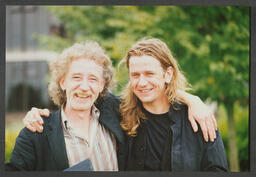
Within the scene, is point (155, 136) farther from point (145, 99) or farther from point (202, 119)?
point (202, 119)

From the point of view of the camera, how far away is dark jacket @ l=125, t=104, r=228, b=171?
9.12 feet

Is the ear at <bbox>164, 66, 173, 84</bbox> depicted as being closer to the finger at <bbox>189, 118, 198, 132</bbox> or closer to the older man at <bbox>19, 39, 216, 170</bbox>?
the older man at <bbox>19, 39, 216, 170</bbox>

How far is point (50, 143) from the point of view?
2711 millimetres

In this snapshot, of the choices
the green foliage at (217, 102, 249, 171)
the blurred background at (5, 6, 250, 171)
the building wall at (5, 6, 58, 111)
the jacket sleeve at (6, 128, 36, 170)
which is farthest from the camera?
the building wall at (5, 6, 58, 111)

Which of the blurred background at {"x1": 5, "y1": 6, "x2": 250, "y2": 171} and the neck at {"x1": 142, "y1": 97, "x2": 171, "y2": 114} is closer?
the neck at {"x1": 142, "y1": 97, "x2": 171, "y2": 114}

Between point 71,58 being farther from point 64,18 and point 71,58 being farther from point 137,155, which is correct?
point 64,18

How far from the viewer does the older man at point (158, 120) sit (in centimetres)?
282

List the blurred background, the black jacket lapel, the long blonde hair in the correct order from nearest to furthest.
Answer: the black jacket lapel, the long blonde hair, the blurred background

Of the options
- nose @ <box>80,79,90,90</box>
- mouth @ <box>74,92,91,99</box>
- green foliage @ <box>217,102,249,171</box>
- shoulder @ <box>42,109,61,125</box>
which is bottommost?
green foliage @ <box>217,102,249,171</box>

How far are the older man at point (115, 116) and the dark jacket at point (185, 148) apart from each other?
84mm

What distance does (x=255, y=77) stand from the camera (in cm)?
309

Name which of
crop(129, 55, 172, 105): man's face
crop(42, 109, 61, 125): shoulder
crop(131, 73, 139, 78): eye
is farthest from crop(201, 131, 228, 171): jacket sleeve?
crop(42, 109, 61, 125): shoulder

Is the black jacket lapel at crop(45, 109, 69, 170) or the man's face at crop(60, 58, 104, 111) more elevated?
the man's face at crop(60, 58, 104, 111)

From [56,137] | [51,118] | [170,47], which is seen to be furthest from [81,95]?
[170,47]
